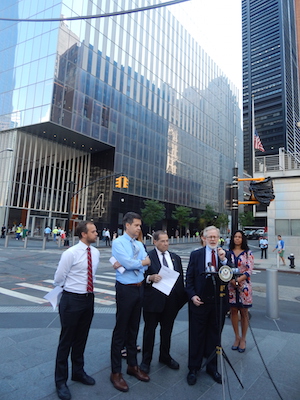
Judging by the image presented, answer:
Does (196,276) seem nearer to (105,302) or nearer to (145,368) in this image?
(145,368)

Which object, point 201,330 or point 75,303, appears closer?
point 75,303

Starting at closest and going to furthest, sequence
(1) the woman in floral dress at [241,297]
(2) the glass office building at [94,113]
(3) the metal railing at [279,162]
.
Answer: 1. (1) the woman in floral dress at [241,297]
2. (3) the metal railing at [279,162]
3. (2) the glass office building at [94,113]

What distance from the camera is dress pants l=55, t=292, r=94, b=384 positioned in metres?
2.96

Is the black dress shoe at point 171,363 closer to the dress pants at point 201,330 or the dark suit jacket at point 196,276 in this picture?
the dress pants at point 201,330

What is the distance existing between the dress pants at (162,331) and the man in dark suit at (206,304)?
302 millimetres

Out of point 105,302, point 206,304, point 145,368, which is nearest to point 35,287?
point 105,302

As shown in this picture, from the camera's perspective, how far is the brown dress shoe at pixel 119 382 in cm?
298

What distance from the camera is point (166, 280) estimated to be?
3.50 meters

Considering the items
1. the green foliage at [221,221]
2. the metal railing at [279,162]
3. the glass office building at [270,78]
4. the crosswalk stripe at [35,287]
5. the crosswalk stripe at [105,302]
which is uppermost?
the glass office building at [270,78]

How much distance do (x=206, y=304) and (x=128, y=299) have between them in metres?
1.07

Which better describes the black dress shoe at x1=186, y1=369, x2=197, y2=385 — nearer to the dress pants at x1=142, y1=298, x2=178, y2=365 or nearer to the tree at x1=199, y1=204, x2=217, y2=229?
the dress pants at x1=142, y1=298, x2=178, y2=365

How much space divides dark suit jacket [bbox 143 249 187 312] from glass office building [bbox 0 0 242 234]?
2175 cm

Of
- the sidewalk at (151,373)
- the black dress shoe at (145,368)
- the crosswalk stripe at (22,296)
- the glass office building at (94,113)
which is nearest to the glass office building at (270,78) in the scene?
the glass office building at (94,113)

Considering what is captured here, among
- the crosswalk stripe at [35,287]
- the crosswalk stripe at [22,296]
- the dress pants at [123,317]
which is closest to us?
the dress pants at [123,317]
